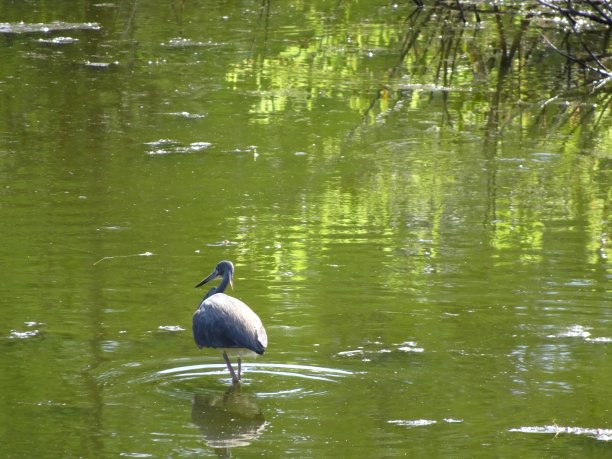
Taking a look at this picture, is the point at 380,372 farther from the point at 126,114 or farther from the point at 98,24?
the point at 98,24

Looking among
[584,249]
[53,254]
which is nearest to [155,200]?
[53,254]

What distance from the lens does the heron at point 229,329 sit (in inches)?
262

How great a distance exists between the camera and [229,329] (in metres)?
6.75

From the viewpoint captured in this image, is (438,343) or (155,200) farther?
(155,200)

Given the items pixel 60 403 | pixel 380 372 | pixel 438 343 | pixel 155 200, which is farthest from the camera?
pixel 155 200

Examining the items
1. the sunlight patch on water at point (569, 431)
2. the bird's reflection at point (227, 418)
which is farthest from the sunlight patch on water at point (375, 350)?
the sunlight patch on water at point (569, 431)

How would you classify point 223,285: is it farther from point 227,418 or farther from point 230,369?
point 227,418

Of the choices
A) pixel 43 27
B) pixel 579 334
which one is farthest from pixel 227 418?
pixel 43 27

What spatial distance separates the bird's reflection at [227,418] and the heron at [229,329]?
211 mm

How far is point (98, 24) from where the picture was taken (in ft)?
63.6

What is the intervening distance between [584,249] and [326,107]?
5.13 meters

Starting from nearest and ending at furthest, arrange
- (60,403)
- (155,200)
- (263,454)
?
(263,454) → (60,403) → (155,200)

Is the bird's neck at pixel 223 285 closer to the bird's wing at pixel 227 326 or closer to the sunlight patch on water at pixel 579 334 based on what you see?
the bird's wing at pixel 227 326

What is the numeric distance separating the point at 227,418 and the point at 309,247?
2.88m
